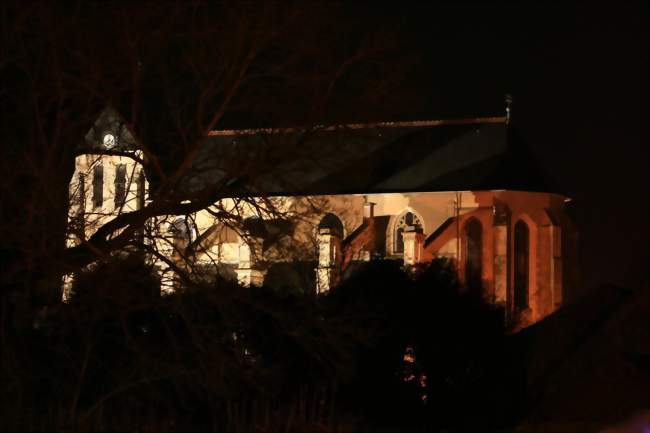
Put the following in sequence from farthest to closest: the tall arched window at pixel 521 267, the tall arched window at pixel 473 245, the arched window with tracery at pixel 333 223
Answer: the tall arched window at pixel 521 267 < the arched window with tracery at pixel 333 223 < the tall arched window at pixel 473 245

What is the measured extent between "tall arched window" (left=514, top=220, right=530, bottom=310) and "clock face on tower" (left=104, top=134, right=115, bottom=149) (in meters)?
31.4

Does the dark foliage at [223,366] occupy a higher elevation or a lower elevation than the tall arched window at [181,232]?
lower

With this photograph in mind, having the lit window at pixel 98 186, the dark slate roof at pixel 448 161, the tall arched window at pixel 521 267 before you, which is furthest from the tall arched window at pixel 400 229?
the lit window at pixel 98 186

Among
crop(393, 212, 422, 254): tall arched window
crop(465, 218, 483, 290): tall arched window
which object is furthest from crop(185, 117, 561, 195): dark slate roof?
crop(465, 218, 483, 290): tall arched window

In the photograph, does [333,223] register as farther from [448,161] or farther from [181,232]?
[181,232]

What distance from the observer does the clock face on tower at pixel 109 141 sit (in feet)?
50.4

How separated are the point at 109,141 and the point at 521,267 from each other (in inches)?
1246

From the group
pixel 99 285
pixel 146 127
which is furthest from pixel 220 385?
pixel 146 127

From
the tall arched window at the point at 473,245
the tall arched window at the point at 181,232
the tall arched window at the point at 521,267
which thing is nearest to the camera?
the tall arched window at the point at 181,232

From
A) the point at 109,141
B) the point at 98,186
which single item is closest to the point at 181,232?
the point at 109,141

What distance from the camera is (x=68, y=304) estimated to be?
1503 cm

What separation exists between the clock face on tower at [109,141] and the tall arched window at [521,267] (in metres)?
31.4

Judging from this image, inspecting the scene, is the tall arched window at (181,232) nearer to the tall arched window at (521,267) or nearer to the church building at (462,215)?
the church building at (462,215)

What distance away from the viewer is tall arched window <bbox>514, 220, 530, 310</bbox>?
45.0 meters
